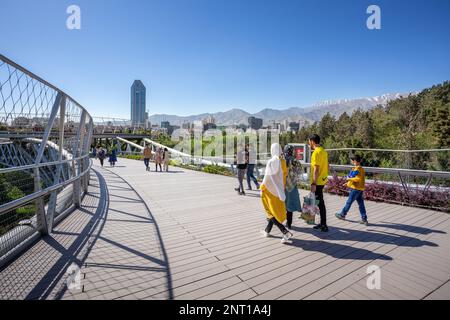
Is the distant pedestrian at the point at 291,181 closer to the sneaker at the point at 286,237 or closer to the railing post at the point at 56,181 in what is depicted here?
the sneaker at the point at 286,237

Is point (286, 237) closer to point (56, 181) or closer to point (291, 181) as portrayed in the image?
point (291, 181)

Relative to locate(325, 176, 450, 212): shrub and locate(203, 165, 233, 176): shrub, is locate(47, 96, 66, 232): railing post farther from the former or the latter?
locate(203, 165, 233, 176): shrub

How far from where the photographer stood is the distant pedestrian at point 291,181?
5.16 m

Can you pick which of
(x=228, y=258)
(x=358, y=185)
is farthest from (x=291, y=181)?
(x=228, y=258)

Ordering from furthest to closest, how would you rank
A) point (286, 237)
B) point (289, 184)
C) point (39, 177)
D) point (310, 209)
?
point (310, 209) → point (289, 184) → point (286, 237) → point (39, 177)

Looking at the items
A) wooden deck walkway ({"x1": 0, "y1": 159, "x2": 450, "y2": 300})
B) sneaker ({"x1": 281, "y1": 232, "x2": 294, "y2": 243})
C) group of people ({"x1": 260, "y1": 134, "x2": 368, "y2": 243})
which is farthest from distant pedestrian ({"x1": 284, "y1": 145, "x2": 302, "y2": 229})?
sneaker ({"x1": 281, "y1": 232, "x2": 294, "y2": 243})

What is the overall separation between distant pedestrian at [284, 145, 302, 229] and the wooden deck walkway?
0.47 m

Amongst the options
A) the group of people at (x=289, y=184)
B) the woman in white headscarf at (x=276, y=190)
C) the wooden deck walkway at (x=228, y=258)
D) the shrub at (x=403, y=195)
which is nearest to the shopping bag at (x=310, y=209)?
the group of people at (x=289, y=184)

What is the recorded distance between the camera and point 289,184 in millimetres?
5133

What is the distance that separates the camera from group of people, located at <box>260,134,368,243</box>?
15.0 ft

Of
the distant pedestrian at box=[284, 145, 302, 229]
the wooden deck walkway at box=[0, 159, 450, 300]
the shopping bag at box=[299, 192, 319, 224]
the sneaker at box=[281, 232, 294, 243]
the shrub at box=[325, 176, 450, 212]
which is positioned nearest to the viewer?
the wooden deck walkway at box=[0, 159, 450, 300]

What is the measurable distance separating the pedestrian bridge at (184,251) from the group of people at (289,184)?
34 cm

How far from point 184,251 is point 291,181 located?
7.57 feet
